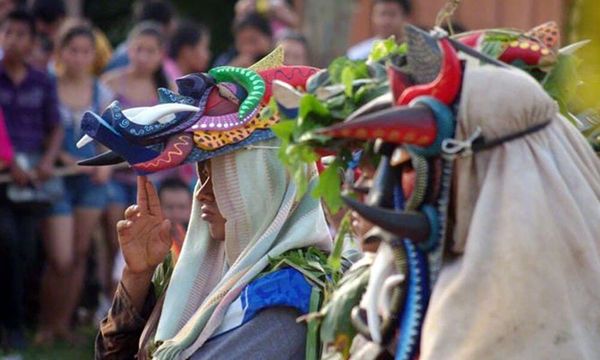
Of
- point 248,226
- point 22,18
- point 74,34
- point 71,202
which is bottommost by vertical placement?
point 71,202

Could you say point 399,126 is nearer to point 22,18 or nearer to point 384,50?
point 384,50

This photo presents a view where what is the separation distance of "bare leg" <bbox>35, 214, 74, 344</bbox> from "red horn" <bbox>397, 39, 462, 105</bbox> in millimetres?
6423

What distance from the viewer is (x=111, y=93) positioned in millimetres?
9523

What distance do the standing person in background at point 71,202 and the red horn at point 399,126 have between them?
21.0 feet

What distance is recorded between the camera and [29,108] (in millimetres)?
9078

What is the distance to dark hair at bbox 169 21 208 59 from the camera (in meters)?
10.4

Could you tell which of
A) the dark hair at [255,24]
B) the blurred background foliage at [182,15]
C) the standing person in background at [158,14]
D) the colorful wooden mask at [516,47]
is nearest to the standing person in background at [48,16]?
the standing person in background at [158,14]

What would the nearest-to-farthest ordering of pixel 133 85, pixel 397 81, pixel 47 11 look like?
1. pixel 397 81
2. pixel 133 85
3. pixel 47 11

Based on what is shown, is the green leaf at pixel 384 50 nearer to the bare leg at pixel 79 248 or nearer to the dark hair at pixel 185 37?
the bare leg at pixel 79 248

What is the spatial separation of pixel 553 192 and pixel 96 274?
7.45m

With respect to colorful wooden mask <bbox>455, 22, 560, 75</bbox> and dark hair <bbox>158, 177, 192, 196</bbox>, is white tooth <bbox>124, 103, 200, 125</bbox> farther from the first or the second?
dark hair <bbox>158, 177, 192, 196</bbox>

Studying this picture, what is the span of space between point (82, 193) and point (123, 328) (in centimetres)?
482

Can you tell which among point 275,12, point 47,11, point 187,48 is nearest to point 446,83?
point 187,48

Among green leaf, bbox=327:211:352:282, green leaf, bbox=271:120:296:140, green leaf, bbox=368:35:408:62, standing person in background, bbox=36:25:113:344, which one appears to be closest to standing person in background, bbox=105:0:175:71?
standing person in background, bbox=36:25:113:344
